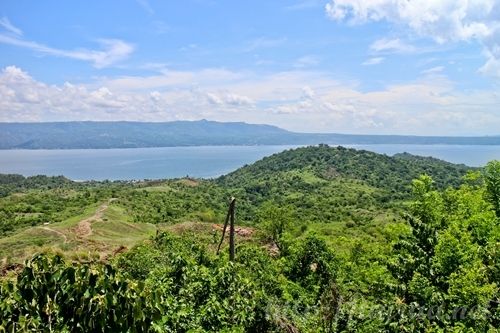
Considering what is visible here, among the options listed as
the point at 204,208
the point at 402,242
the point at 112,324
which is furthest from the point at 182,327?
the point at 204,208

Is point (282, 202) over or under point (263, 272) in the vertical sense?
under

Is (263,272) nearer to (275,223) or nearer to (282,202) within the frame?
(275,223)

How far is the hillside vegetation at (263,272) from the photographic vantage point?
5.73 m

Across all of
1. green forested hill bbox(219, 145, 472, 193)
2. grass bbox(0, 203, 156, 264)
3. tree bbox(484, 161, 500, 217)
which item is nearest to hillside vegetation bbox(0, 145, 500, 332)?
tree bbox(484, 161, 500, 217)

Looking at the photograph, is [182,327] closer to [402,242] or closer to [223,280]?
[223,280]

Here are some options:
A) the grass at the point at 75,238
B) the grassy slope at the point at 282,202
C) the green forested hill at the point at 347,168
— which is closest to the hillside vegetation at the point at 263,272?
the grass at the point at 75,238

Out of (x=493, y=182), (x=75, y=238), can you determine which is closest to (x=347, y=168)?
(x=75, y=238)

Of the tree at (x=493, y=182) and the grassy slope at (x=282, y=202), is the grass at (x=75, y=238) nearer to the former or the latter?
the grassy slope at (x=282, y=202)

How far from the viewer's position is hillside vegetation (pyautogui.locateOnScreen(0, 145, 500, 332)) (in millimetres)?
5730

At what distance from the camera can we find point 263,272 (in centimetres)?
2317

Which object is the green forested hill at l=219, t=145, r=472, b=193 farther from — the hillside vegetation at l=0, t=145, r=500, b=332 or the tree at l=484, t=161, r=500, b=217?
the tree at l=484, t=161, r=500, b=217

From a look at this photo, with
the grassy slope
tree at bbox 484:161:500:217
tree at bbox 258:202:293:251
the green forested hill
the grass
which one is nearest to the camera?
tree at bbox 484:161:500:217

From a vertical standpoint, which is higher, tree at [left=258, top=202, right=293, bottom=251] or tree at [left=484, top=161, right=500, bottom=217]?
tree at [left=484, top=161, right=500, bottom=217]

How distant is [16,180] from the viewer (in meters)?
171
